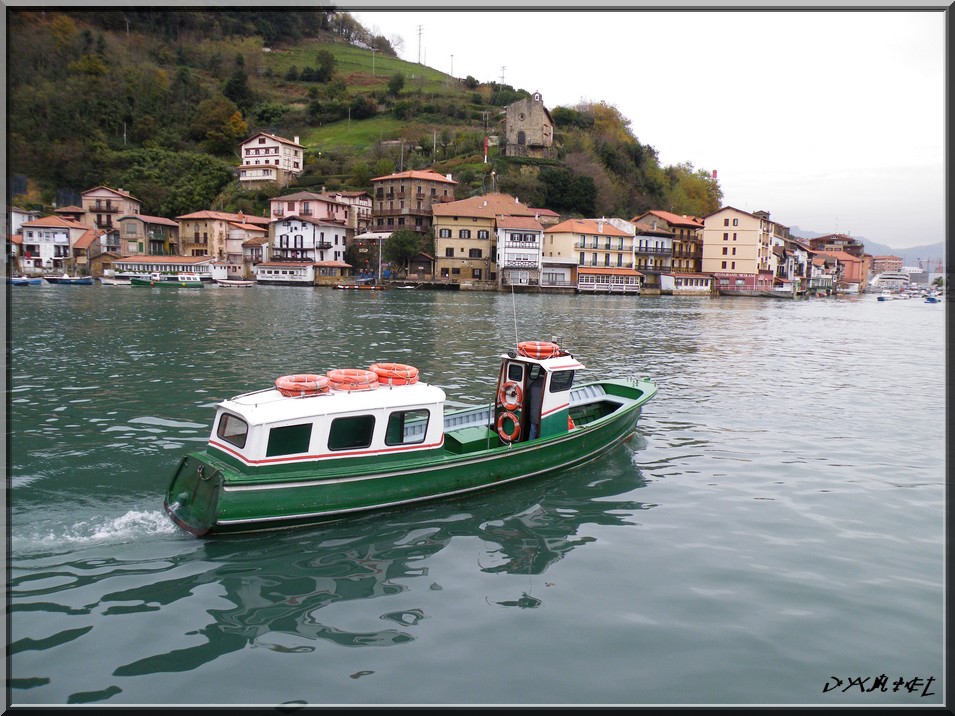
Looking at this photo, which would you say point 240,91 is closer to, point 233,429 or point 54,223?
point 54,223

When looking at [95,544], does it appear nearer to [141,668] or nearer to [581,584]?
[141,668]

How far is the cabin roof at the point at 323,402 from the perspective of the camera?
9.94 metres

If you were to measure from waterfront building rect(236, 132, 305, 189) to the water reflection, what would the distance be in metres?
110

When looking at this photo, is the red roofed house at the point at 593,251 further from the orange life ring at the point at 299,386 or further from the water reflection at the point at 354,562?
the orange life ring at the point at 299,386

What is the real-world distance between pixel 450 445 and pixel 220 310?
3956 centimetres

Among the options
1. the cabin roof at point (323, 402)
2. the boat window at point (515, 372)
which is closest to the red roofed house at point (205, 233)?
the boat window at point (515, 372)

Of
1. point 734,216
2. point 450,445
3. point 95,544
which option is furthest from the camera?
point 734,216

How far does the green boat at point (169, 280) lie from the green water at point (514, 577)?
63283 millimetres

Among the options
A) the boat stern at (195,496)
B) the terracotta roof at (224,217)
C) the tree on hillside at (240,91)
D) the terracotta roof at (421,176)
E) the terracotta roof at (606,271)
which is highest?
the tree on hillside at (240,91)

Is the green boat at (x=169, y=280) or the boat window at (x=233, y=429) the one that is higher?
the green boat at (x=169, y=280)

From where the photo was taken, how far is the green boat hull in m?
9.59

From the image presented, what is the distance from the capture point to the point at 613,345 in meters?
34.6

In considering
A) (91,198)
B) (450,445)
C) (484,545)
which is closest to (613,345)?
(450,445)

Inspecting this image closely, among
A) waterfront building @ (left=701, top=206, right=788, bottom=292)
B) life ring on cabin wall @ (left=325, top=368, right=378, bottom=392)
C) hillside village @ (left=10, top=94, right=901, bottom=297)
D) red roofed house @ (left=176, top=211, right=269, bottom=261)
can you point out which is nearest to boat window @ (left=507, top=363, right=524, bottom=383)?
life ring on cabin wall @ (left=325, top=368, right=378, bottom=392)
